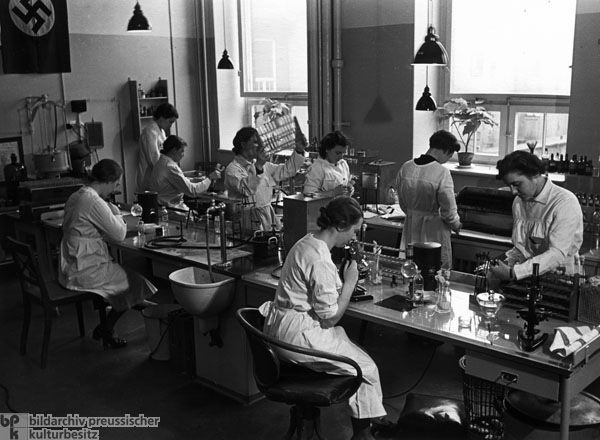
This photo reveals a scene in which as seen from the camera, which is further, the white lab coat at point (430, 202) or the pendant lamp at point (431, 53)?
the pendant lamp at point (431, 53)

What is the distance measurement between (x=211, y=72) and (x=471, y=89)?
12.6 feet

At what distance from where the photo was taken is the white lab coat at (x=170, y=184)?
6367mm

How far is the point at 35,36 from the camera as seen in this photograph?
772cm

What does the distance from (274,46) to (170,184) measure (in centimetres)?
347

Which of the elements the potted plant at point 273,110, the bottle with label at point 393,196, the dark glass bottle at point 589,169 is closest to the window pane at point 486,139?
the bottle with label at point 393,196

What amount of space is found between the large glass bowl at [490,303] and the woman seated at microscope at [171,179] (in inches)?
142

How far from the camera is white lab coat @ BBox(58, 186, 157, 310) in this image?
493 centimetres

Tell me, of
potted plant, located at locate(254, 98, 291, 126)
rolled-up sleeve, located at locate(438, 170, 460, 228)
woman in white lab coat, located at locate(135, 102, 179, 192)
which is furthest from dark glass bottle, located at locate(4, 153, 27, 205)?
Answer: rolled-up sleeve, located at locate(438, 170, 460, 228)

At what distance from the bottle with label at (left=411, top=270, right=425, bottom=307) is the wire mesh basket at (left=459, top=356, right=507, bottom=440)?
0.38m

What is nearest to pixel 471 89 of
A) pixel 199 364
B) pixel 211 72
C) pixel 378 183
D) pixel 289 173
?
pixel 378 183

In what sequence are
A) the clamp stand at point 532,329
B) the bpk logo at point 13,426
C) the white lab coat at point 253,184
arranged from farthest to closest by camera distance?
the white lab coat at point 253,184 → the bpk logo at point 13,426 → the clamp stand at point 532,329

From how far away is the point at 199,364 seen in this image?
15.0ft

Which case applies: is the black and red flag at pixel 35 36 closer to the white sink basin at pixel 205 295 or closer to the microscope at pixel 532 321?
the white sink basin at pixel 205 295

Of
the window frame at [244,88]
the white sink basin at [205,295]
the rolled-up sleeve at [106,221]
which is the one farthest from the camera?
the window frame at [244,88]
